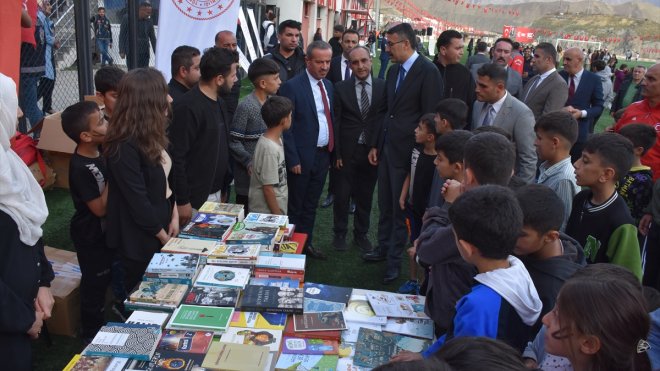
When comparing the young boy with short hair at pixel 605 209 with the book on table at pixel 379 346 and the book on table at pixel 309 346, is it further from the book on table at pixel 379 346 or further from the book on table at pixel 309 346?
the book on table at pixel 309 346

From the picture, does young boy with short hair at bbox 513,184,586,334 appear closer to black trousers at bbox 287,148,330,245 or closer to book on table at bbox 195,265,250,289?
book on table at bbox 195,265,250,289

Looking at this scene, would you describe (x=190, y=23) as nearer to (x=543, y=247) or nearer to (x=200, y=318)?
(x=200, y=318)

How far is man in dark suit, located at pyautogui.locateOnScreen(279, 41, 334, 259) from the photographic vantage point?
416 centimetres

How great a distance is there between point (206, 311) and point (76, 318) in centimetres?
157

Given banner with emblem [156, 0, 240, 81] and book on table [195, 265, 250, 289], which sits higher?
banner with emblem [156, 0, 240, 81]

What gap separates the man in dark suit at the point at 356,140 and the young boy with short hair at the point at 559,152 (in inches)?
63.3

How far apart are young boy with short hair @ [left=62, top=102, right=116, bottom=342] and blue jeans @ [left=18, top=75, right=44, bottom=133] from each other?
3.51 meters

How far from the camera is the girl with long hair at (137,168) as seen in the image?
2494mm

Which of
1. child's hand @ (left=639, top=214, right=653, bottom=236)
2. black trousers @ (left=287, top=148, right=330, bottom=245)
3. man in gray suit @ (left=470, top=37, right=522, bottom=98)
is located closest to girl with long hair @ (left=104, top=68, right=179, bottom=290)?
black trousers @ (left=287, top=148, right=330, bottom=245)

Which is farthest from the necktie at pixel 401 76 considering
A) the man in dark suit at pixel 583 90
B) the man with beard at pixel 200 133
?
the man in dark suit at pixel 583 90

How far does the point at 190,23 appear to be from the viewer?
4.93 metres

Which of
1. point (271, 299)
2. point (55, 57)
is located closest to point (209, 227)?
point (271, 299)

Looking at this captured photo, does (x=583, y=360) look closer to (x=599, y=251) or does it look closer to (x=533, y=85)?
(x=599, y=251)

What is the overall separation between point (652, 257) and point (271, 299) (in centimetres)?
260
